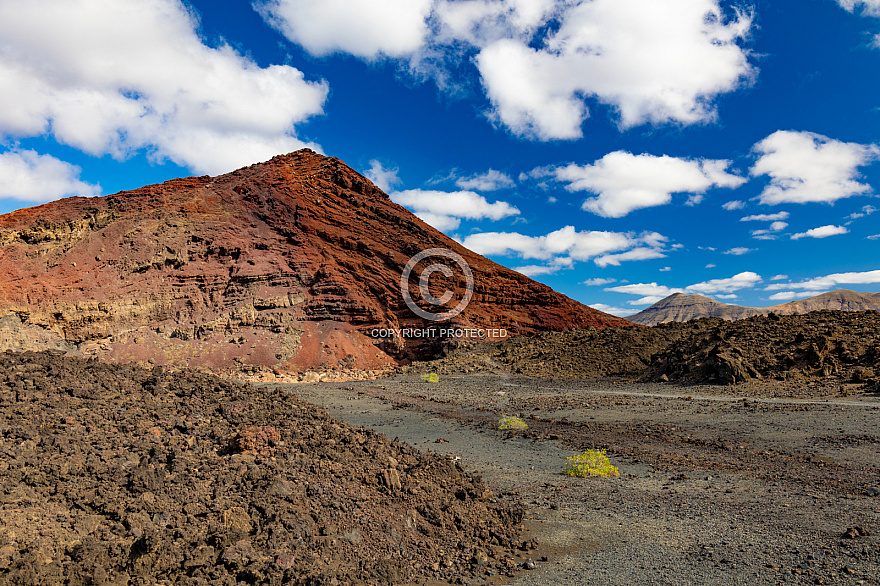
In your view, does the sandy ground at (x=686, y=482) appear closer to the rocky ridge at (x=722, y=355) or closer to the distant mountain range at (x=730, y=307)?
the rocky ridge at (x=722, y=355)

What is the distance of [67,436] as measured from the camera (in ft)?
14.2

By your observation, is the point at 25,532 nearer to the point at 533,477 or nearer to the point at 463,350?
the point at 533,477

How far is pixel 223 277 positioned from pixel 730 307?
17000cm

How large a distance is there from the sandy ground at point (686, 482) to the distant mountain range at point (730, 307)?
411ft

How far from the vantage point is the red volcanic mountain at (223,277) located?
30.1m

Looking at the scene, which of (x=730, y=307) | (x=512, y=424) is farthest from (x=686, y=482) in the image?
(x=730, y=307)

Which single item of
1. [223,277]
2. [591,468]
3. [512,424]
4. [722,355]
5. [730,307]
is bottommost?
[512,424]

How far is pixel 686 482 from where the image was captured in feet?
24.5

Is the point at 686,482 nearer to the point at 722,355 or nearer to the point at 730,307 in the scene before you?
the point at 722,355

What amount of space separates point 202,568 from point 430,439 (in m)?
8.96

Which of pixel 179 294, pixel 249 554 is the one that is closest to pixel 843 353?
pixel 249 554

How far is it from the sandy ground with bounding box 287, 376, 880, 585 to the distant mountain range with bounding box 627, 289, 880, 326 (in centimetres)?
12521

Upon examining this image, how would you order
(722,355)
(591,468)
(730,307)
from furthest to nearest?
(730,307), (722,355), (591,468)

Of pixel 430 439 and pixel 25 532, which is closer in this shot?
pixel 25 532
